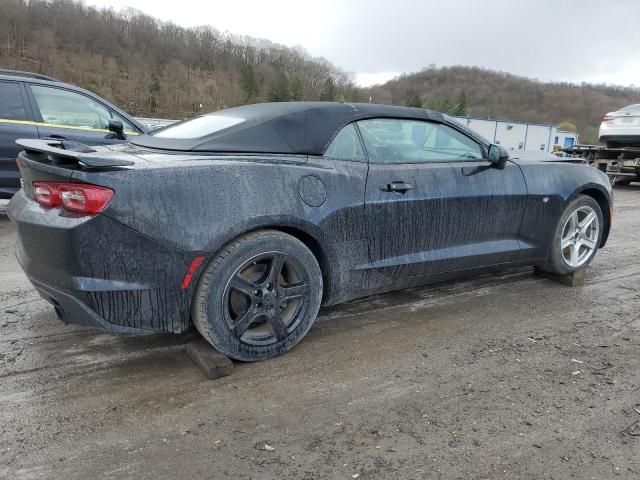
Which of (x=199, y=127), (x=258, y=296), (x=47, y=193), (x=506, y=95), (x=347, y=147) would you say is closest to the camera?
(x=47, y=193)

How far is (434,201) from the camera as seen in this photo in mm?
3348

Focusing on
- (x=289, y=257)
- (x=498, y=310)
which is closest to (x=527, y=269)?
(x=498, y=310)

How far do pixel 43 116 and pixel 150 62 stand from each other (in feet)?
349

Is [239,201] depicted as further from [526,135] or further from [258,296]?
[526,135]

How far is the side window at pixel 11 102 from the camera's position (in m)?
5.89

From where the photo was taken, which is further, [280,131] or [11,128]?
[11,128]

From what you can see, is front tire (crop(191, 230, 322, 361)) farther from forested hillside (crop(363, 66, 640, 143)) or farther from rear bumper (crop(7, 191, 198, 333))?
forested hillside (crop(363, 66, 640, 143))

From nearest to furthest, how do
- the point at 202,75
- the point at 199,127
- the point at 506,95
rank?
the point at 199,127 < the point at 506,95 < the point at 202,75

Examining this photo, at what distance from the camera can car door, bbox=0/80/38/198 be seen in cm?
588

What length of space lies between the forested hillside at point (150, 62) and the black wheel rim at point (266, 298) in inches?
3306

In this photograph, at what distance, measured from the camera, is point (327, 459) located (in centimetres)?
204

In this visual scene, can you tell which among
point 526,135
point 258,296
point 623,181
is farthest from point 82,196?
point 526,135

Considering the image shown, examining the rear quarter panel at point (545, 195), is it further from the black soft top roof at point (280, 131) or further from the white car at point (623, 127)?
the white car at point (623, 127)

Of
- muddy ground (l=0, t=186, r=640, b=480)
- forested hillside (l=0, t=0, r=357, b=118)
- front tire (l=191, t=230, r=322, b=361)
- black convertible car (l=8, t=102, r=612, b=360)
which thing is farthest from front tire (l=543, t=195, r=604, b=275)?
forested hillside (l=0, t=0, r=357, b=118)
